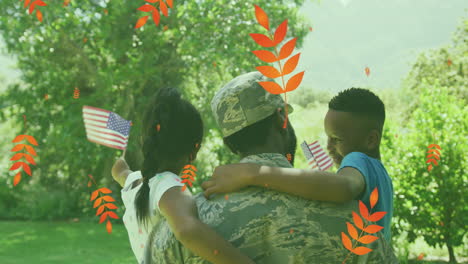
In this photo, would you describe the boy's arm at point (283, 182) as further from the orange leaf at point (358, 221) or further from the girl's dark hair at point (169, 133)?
the girl's dark hair at point (169, 133)

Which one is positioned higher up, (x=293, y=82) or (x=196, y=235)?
(x=293, y=82)

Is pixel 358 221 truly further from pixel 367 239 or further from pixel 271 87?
pixel 271 87

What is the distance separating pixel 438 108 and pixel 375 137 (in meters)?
6.49

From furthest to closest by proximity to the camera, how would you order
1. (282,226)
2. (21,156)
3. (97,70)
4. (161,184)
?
(97,70)
(21,156)
(161,184)
(282,226)

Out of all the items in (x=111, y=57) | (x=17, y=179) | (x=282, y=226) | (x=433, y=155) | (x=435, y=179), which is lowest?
(x=17, y=179)

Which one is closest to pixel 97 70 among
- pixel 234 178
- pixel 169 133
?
pixel 169 133

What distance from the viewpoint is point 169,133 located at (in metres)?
2.31

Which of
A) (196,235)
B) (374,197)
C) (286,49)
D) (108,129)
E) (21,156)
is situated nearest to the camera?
(196,235)

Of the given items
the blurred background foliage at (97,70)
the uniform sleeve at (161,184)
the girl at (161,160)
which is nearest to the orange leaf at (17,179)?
the blurred background foliage at (97,70)

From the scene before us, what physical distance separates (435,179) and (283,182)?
24.5 feet

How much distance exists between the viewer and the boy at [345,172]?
1.51 metres

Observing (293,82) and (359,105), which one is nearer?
(293,82)

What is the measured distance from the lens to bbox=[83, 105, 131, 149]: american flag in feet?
15.4

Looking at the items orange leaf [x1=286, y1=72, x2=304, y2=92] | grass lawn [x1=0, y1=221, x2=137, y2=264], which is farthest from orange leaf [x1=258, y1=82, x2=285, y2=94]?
grass lawn [x1=0, y1=221, x2=137, y2=264]
